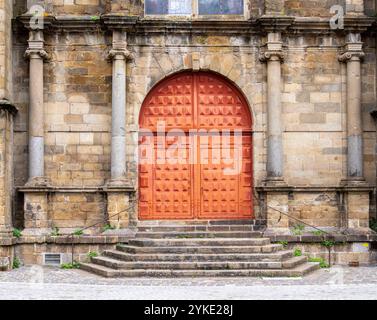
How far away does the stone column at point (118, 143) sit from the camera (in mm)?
17172

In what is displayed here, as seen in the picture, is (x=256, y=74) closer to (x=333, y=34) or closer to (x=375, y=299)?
(x=333, y=34)

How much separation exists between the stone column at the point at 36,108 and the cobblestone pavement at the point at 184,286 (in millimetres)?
2291

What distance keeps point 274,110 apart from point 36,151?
210 inches

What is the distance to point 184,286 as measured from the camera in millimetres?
13711

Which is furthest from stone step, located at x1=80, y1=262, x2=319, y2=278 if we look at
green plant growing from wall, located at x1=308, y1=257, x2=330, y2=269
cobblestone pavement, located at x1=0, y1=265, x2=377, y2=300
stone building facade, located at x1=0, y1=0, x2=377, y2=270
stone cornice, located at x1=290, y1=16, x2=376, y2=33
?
stone cornice, located at x1=290, y1=16, x2=376, y2=33

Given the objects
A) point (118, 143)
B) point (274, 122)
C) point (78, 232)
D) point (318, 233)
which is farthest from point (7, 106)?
point (318, 233)

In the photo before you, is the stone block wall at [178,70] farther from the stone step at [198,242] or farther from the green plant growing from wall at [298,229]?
the stone step at [198,242]

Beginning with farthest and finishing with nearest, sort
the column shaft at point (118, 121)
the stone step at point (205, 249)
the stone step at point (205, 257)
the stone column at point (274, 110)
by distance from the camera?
the stone column at point (274, 110)
the column shaft at point (118, 121)
the stone step at point (205, 249)
the stone step at point (205, 257)

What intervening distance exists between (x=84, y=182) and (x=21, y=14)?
13.2 feet

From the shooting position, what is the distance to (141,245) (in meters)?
16.3

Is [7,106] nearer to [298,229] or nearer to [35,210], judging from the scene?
[35,210]

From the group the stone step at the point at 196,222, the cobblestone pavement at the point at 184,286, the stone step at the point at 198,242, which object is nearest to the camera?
the cobblestone pavement at the point at 184,286

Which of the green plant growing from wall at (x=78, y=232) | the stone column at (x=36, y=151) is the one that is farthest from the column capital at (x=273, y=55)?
the green plant growing from wall at (x=78, y=232)

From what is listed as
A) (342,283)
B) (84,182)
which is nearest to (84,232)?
(84,182)
